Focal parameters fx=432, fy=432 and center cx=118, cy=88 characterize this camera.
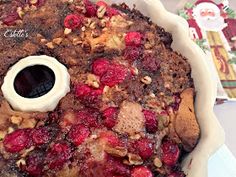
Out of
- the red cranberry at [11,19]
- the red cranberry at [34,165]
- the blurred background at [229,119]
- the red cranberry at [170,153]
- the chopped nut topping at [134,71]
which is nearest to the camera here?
the red cranberry at [34,165]

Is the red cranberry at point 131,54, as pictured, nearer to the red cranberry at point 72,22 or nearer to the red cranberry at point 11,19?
the red cranberry at point 72,22

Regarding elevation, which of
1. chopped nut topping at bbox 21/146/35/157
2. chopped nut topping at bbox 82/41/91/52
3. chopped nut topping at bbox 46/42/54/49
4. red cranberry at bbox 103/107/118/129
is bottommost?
chopped nut topping at bbox 21/146/35/157

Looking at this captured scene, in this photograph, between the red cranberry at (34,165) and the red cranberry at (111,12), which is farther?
the red cranberry at (111,12)

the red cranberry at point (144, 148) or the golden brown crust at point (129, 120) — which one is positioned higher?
the golden brown crust at point (129, 120)

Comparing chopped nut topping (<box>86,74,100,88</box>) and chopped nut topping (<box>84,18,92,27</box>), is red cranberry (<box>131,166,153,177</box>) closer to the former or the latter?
chopped nut topping (<box>86,74,100,88</box>)

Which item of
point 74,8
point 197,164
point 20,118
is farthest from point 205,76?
point 20,118

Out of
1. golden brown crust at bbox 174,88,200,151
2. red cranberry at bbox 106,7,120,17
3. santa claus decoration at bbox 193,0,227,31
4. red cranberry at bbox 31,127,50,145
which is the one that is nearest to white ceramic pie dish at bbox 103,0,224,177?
golden brown crust at bbox 174,88,200,151

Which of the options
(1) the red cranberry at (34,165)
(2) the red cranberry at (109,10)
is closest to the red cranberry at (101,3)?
(2) the red cranberry at (109,10)

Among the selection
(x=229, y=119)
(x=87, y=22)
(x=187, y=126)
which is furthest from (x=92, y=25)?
(x=229, y=119)
